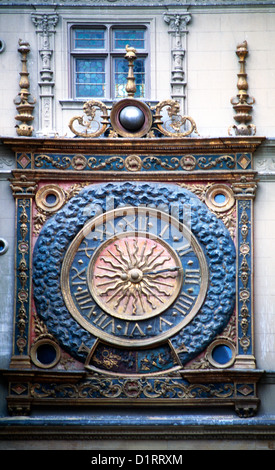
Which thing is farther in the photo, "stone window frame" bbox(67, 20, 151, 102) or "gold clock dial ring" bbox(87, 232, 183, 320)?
"stone window frame" bbox(67, 20, 151, 102)

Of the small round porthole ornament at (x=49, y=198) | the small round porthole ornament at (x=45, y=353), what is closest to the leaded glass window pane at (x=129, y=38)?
the small round porthole ornament at (x=49, y=198)

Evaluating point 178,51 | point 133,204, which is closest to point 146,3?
point 178,51

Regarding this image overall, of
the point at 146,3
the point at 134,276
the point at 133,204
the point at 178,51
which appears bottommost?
the point at 134,276

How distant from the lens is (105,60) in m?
14.8

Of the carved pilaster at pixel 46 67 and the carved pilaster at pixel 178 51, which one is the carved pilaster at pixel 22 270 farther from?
the carved pilaster at pixel 178 51

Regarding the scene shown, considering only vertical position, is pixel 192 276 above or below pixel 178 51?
below

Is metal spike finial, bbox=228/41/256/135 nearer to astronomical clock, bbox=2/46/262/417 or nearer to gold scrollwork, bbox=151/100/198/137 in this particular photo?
astronomical clock, bbox=2/46/262/417

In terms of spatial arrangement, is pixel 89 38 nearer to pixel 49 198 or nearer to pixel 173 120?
pixel 173 120

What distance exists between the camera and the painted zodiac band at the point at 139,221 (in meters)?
14.4

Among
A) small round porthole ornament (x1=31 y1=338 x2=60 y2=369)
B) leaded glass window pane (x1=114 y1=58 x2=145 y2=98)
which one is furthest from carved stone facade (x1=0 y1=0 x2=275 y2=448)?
leaded glass window pane (x1=114 y1=58 x2=145 y2=98)

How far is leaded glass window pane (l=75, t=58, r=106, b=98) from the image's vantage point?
581 inches

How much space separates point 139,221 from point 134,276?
65cm

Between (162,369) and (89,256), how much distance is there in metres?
1.54

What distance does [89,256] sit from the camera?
47.1ft
